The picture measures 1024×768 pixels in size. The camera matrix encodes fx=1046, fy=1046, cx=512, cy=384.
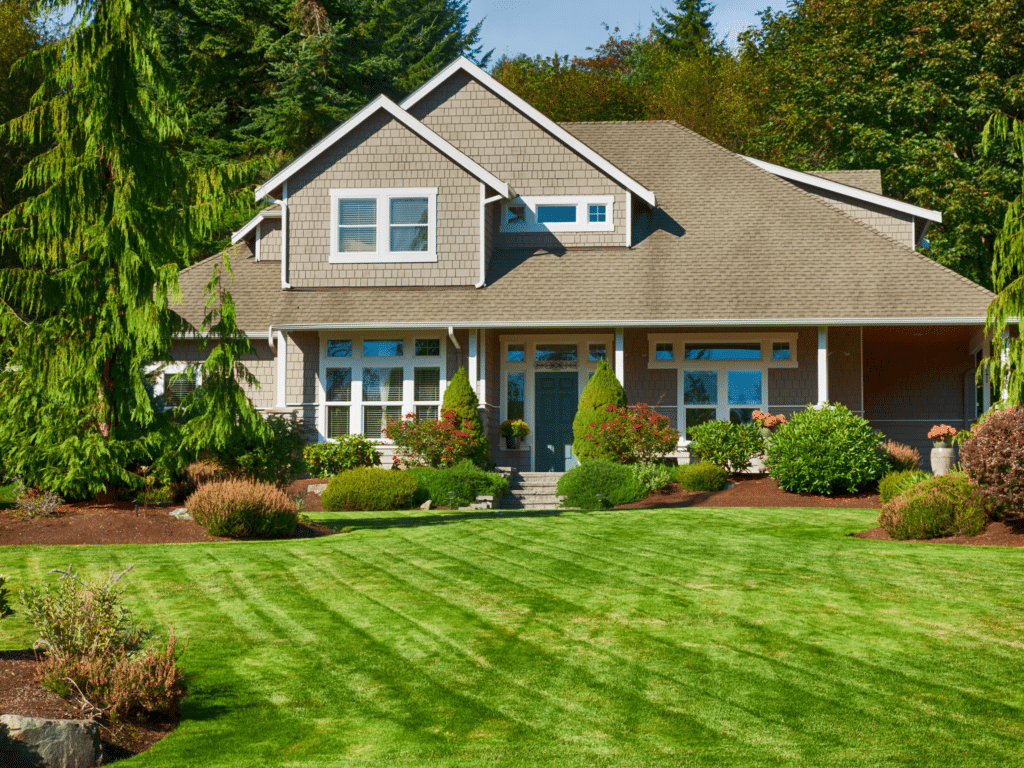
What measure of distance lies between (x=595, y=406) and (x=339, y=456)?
208 inches

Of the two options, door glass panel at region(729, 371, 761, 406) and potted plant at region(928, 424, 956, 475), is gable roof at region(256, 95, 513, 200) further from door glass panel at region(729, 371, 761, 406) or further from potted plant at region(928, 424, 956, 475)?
potted plant at region(928, 424, 956, 475)

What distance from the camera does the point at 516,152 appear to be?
79.5ft

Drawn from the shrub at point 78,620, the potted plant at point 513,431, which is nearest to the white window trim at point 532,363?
the potted plant at point 513,431

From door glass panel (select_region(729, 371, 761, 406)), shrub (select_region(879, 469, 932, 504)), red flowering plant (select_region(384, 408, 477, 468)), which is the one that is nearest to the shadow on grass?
red flowering plant (select_region(384, 408, 477, 468))

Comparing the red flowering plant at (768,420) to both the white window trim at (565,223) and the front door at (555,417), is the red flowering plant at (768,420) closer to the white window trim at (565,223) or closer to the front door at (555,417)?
the front door at (555,417)

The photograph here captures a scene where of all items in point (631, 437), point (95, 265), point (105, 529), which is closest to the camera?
point (105, 529)

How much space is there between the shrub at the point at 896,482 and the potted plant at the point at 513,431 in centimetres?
772

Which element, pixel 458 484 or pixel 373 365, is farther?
pixel 373 365

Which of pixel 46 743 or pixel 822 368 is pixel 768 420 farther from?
pixel 46 743

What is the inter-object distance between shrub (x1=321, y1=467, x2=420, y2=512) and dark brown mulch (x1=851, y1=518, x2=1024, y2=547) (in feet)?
26.0

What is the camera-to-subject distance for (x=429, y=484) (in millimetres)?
18891

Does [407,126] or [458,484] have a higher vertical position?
[407,126]

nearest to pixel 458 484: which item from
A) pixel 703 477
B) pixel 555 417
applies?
pixel 703 477

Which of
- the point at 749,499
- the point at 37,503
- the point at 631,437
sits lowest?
the point at 749,499
